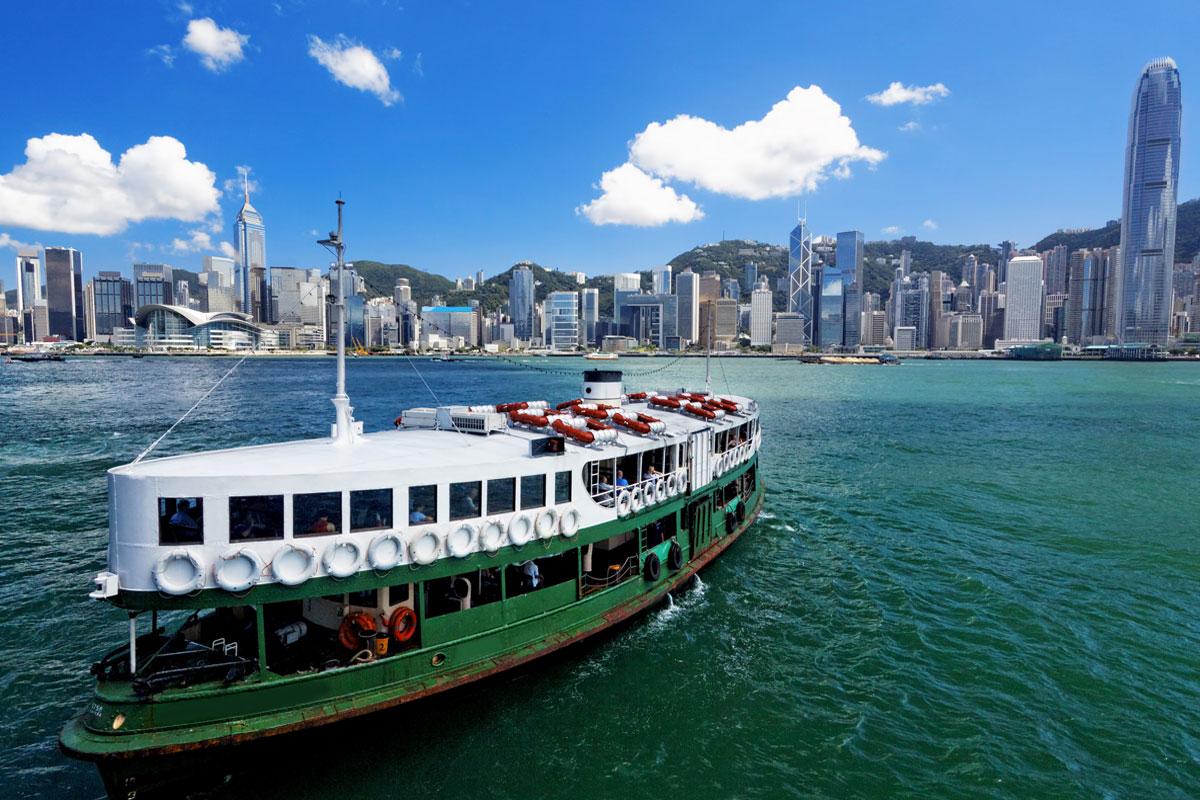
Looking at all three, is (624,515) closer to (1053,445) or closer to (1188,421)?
(1053,445)

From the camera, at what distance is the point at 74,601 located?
18.9 m

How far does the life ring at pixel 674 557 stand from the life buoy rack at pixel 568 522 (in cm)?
495

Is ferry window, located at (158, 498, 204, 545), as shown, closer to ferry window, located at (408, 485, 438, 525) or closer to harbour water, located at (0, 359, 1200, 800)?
ferry window, located at (408, 485, 438, 525)

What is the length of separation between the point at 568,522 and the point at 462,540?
2.75 m

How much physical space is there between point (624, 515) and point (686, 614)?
188 inches

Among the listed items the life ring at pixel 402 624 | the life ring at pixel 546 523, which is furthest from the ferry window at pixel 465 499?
the life ring at pixel 402 624

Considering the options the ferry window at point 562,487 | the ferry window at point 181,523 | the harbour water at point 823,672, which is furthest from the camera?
the ferry window at point 562,487

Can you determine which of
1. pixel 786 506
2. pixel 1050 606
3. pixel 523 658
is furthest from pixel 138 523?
pixel 786 506

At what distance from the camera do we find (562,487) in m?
14.5

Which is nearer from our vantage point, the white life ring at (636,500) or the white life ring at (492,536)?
the white life ring at (492,536)

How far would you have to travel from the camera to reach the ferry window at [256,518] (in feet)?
34.3

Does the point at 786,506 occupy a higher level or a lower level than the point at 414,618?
lower

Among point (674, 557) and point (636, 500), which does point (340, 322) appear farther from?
point (674, 557)

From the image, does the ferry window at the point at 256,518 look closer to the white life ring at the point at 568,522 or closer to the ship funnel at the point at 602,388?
the white life ring at the point at 568,522
